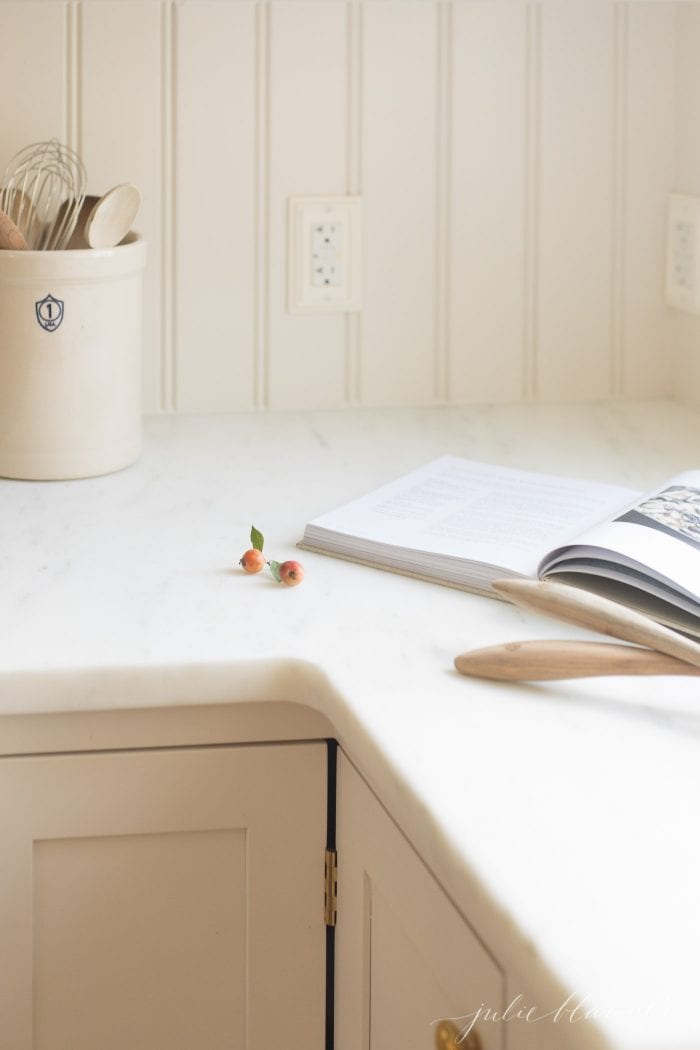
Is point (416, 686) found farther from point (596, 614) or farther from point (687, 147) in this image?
point (687, 147)

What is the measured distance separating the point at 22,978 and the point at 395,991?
0.27 metres

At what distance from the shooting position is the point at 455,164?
152 centimetres

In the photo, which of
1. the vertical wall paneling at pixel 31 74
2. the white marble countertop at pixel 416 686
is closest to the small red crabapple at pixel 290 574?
the white marble countertop at pixel 416 686

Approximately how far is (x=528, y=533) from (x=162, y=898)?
40cm

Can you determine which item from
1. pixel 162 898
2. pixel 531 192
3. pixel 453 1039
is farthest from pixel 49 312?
pixel 453 1039

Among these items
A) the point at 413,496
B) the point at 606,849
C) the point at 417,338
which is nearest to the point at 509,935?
the point at 606,849

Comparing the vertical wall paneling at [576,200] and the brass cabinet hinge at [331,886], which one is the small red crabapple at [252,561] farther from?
the vertical wall paneling at [576,200]

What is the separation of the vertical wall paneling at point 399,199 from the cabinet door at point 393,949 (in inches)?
29.7

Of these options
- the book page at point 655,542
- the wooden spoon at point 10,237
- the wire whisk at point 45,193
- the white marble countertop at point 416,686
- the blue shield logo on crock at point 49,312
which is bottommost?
the white marble countertop at point 416,686

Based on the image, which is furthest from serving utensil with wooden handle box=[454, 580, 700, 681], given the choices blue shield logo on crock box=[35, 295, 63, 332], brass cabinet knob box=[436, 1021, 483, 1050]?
blue shield logo on crock box=[35, 295, 63, 332]

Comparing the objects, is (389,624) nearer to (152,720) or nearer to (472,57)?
(152,720)

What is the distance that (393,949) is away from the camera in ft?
2.59

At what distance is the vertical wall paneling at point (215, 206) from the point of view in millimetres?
1425

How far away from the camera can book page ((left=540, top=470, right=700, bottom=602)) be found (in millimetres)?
887
